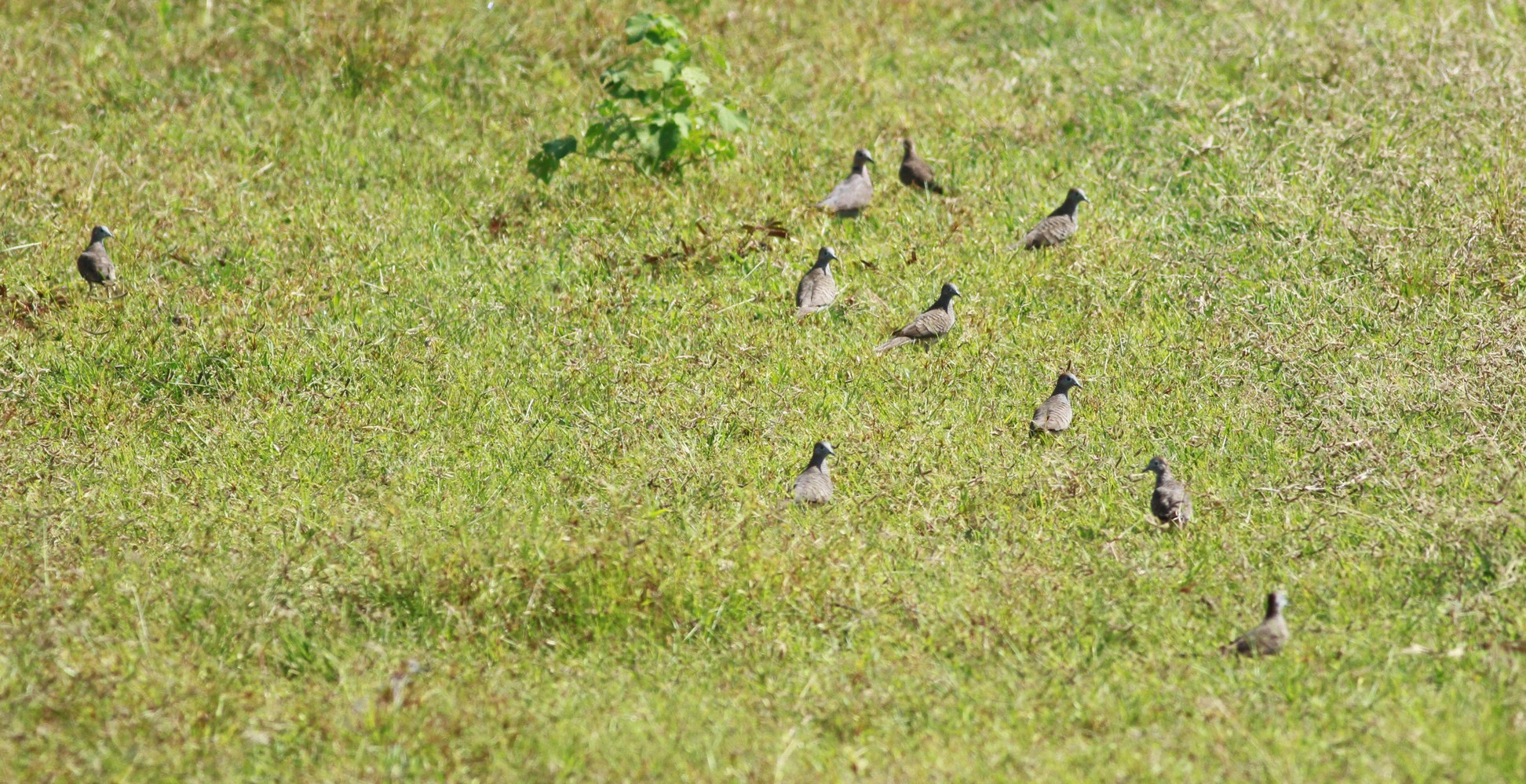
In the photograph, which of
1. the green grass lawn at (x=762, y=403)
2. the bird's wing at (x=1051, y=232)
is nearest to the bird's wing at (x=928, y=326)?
the green grass lawn at (x=762, y=403)

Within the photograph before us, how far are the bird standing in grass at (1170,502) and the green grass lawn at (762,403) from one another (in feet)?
0.59

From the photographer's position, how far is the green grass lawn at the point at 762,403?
18.4 feet

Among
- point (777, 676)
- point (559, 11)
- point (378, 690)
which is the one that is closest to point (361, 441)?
point (378, 690)

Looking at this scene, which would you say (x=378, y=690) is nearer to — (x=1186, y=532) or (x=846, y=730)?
(x=846, y=730)

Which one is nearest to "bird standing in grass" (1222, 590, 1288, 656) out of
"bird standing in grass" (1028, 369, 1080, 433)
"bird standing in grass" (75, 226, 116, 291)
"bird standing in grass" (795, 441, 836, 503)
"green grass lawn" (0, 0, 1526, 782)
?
"green grass lawn" (0, 0, 1526, 782)

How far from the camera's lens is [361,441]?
7.91 meters

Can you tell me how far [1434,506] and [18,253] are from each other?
9.06 m

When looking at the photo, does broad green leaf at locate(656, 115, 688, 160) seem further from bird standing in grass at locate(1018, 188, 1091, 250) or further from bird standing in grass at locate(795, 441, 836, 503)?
bird standing in grass at locate(795, 441, 836, 503)

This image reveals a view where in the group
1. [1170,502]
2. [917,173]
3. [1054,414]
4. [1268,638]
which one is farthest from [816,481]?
[917,173]

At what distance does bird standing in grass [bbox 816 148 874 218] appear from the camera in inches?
407

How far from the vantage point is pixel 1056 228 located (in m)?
9.70

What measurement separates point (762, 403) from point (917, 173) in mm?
3197

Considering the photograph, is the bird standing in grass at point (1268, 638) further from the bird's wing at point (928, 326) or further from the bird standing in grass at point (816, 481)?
the bird's wing at point (928, 326)

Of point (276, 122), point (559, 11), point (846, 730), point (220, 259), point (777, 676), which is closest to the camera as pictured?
point (846, 730)
